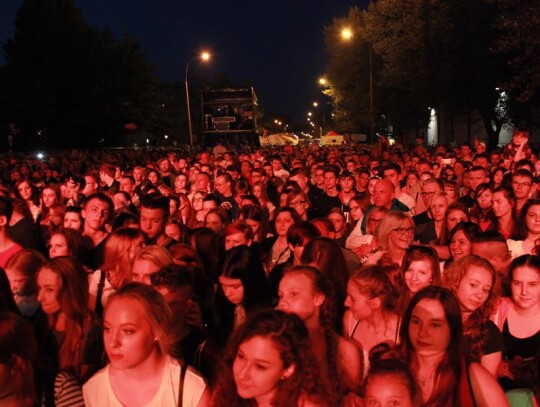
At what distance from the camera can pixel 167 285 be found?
14.3 ft

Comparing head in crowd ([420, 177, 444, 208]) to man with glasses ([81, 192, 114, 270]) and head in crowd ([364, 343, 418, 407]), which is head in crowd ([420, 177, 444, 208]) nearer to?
man with glasses ([81, 192, 114, 270])

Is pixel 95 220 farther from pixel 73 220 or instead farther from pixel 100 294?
pixel 100 294

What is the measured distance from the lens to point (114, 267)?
17.9ft

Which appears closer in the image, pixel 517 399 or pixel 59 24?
pixel 517 399

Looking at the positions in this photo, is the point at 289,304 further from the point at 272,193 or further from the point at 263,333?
the point at 272,193

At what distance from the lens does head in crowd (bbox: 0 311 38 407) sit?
319 cm

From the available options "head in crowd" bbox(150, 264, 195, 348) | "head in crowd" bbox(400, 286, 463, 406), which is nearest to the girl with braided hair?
"head in crowd" bbox(400, 286, 463, 406)

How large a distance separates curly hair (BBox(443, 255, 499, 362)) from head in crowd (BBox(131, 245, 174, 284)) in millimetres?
2017

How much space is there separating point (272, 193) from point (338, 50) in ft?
144

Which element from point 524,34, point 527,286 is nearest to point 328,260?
point 527,286

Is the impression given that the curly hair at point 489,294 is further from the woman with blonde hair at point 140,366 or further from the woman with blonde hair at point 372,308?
the woman with blonde hair at point 140,366

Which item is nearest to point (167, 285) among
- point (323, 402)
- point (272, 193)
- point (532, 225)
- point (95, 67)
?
point (323, 402)

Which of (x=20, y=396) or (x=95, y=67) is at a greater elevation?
(x=95, y=67)

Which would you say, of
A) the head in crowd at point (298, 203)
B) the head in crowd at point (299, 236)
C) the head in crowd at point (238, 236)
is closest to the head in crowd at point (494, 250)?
the head in crowd at point (299, 236)
